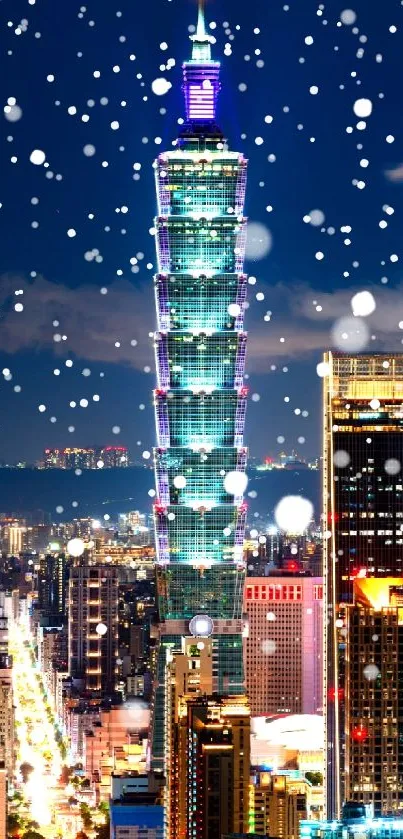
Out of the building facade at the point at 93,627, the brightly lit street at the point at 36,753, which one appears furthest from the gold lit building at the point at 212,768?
the building facade at the point at 93,627

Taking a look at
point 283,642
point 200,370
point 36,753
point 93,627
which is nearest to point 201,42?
point 200,370

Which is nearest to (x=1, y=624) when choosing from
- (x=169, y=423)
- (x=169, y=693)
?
(x=169, y=423)

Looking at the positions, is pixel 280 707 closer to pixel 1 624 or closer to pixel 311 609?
pixel 311 609

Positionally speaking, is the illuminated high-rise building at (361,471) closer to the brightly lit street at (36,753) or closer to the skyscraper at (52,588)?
the brightly lit street at (36,753)

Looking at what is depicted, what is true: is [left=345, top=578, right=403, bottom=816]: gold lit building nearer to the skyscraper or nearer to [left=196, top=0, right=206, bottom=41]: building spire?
[left=196, top=0, right=206, bottom=41]: building spire

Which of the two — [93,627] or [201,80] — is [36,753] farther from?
[201,80]

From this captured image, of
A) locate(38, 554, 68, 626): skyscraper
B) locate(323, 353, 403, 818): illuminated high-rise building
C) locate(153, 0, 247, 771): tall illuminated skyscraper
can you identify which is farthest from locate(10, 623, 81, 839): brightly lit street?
locate(323, 353, 403, 818): illuminated high-rise building
